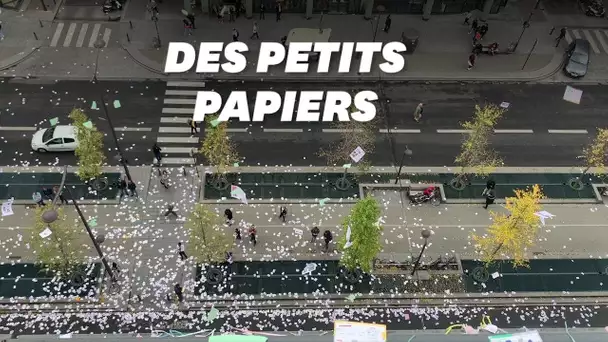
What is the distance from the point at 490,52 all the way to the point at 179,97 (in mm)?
26202

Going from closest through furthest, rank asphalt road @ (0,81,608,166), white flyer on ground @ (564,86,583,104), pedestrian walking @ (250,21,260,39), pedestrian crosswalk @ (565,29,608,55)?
asphalt road @ (0,81,608,166) < white flyer on ground @ (564,86,583,104) < pedestrian walking @ (250,21,260,39) < pedestrian crosswalk @ (565,29,608,55)

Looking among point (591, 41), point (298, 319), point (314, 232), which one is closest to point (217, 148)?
point (314, 232)

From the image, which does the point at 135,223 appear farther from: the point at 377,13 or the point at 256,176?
the point at 377,13

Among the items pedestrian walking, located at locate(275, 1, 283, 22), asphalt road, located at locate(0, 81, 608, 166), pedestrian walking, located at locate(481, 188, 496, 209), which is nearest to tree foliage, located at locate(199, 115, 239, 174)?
asphalt road, located at locate(0, 81, 608, 166)

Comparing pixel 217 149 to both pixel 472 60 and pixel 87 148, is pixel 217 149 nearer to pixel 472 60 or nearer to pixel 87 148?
pixel 87 148

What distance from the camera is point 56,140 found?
119ft

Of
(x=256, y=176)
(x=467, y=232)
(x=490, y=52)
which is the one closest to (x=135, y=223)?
(x=256, y=176)

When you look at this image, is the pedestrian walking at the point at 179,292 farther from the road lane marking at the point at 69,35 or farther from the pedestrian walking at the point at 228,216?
the road lane marking at the point at 69,35

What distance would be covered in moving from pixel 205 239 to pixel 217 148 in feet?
21.5

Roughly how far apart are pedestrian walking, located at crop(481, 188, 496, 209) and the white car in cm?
2778

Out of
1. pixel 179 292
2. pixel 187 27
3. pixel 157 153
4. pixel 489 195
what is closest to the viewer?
pixel 179 292

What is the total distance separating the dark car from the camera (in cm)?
4456

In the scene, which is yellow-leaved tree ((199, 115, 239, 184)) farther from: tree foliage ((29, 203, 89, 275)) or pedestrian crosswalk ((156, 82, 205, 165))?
tree foliage ((29, 203, 89, 275))

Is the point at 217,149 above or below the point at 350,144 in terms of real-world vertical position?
below
